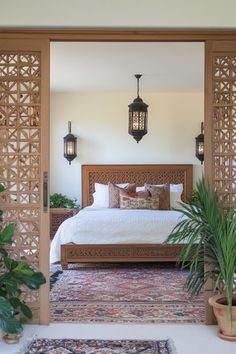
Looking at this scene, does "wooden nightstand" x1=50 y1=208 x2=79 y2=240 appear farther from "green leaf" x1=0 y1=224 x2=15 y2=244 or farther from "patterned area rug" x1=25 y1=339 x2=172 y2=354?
"patterned area rug" x1=25 y1=339 x2=172 y2=354

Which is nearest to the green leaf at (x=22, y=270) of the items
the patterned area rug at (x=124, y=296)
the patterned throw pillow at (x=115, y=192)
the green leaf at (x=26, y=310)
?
the green leaf at (x=26, y=310)

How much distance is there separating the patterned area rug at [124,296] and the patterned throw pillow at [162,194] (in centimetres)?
105

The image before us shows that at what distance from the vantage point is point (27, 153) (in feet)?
12.3

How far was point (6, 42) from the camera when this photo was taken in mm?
3734

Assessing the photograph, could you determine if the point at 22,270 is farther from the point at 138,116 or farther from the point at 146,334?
the point at 138,116

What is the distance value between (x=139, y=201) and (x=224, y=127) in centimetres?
307

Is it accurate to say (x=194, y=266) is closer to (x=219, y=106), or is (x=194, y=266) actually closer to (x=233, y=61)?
(x=219, y=106)

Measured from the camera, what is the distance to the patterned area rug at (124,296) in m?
3.94

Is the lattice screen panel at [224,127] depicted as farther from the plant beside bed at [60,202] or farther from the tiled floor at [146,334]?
the plant beside bed at [60,202]

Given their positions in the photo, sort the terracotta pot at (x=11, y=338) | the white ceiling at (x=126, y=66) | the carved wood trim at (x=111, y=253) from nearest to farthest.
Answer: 1. the terracotta pot at (x=11, y=338)
2. the white ceiling at (x=126, y=66)
3. the carved wood trim at (x=111, y=253)

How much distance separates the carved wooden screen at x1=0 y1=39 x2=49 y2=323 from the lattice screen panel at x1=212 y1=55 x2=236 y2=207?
1360mm

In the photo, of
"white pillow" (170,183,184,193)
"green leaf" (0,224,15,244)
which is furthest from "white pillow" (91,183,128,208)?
"green leaf" (0,224,15,244)

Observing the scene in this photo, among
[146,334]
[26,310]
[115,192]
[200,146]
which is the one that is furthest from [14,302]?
[200,146]

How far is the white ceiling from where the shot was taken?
523 cm
